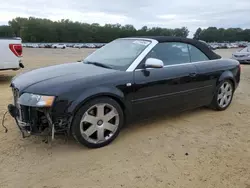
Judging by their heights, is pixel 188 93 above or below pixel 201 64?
below

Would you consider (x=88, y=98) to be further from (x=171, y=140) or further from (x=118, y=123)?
(x=171, y=140)

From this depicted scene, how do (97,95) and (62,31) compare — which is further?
(62,31)

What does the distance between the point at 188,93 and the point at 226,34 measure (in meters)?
123

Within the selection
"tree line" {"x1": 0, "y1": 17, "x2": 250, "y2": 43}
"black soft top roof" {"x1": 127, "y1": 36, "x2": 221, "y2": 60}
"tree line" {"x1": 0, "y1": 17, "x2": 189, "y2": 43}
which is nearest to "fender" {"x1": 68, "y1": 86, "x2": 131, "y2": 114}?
"black soft top roof" {"x1": 127, "y1": 36, "x2": 221, "y2": 60}

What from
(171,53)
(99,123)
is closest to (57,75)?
(99,123)

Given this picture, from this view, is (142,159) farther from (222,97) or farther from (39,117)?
(222,97)

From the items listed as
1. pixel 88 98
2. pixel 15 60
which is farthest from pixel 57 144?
pixel 15 60

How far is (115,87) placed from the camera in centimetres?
380

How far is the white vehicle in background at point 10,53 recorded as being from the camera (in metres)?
7.83

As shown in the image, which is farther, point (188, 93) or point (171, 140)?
point (188, 93)

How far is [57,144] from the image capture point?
12.7 feet

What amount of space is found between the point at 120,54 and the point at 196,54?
1.45 metres

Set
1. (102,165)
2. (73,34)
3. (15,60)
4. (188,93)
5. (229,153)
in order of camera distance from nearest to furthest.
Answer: (102,165)
(229,153)
(188,93)
(15,60)
(73,34)

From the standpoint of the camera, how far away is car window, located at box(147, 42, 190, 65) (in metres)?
4.43
